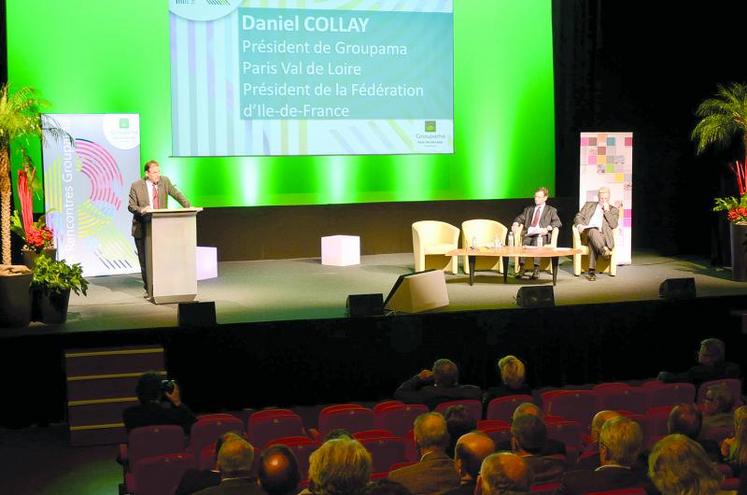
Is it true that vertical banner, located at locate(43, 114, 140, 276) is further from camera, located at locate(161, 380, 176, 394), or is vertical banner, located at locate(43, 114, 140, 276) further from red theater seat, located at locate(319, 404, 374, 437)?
red theater seat, located at locate(319, 404, 374, 437)

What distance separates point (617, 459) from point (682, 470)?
2.09 ft

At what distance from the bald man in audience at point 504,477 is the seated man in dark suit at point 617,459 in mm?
523

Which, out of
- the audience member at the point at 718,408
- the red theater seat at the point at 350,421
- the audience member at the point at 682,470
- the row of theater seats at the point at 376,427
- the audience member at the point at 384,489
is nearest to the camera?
the audience member at the point at 682,470

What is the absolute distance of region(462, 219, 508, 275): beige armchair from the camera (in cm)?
1093

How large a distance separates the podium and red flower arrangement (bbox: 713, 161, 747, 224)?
18.1 ft

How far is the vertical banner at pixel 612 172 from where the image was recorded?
37.4ft

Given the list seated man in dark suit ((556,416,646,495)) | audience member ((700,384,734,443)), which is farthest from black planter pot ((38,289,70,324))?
seated man in dark suit ((556,416,646,495))

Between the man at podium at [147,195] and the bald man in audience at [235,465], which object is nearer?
the bald man in audience at [235,465]

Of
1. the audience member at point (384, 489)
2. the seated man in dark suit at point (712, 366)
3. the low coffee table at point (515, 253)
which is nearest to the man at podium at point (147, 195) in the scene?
the low coffee table at point (515, 253)

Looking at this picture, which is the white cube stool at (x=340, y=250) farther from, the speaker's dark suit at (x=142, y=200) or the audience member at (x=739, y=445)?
the audience member at (x=739, y=445)

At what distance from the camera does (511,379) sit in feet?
18.6

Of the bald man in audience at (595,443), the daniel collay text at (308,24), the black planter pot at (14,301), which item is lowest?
the bald man in audience at (595,443)

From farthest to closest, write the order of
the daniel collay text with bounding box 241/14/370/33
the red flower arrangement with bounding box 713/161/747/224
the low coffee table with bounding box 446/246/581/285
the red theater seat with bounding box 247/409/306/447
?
the daniel collay text with bounding box 241/14/370/33
the red flower arrangement with bounding box 713/161/747/224
the low coffee table with bounding box 446/246/581/285
the red theater seat with bounding box 247/409/306/447

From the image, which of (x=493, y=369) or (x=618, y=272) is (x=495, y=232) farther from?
(x=493, y=369)
